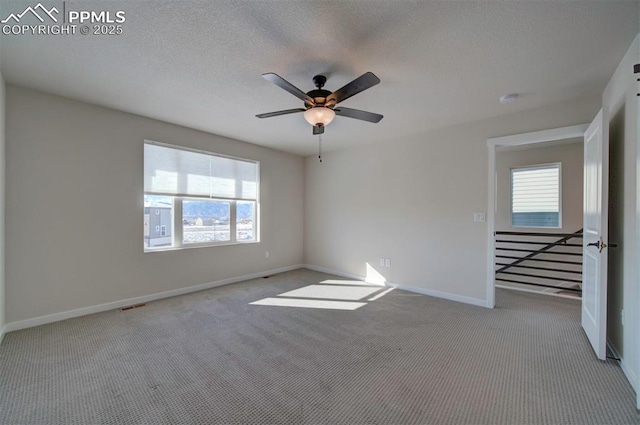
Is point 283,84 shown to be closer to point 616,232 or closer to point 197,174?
point 197,174

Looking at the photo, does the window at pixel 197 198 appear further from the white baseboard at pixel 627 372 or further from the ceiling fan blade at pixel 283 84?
the white baseboard at pixel 627 372

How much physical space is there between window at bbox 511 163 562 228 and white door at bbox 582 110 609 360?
2.87 meters

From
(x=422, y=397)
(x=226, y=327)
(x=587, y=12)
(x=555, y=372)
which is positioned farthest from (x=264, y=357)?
(x=587, y=12)

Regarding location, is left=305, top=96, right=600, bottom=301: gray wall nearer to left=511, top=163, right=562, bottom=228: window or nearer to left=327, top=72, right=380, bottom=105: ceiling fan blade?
left=327, top=72, right=380, bottom=105: ceiling fan blade

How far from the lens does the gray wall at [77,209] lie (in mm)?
2854

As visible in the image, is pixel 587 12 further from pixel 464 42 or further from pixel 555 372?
pixel 555 372

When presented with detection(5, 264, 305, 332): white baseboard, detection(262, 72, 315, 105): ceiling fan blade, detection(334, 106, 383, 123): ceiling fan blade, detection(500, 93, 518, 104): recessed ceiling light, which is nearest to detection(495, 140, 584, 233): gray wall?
detection(500, 93, 518, 104): recessed ceiling light

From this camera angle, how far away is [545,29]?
1.90 m

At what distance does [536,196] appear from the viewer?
5355 millimetres

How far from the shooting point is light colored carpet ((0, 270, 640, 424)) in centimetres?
169

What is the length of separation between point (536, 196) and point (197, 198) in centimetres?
636

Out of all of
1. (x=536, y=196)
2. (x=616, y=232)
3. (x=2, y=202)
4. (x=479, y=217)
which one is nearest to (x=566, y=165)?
(x=536, y=196)

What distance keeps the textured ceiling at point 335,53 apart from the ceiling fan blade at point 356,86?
0.92 ft

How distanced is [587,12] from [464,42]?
0.70 m
